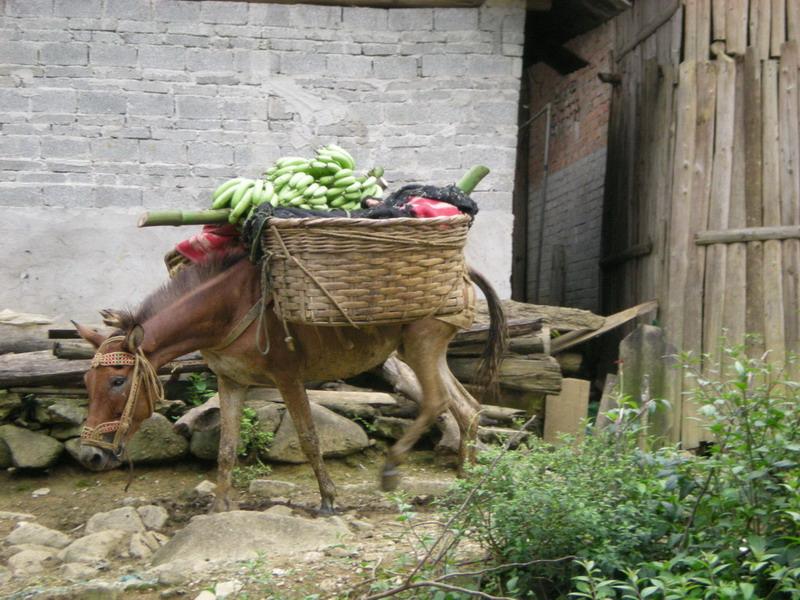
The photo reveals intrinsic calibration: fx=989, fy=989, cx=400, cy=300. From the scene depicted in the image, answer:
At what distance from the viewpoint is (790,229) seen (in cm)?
729

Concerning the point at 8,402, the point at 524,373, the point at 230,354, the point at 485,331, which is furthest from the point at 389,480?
the point at 8,402

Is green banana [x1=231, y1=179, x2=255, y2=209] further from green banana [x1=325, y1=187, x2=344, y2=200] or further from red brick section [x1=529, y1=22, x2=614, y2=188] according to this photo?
red brick section [x1=529, y1=22, x2=614, y2=188]

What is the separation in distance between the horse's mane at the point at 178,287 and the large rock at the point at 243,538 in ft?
3.75

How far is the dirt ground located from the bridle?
62cm

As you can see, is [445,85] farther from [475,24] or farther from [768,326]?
[768,326]

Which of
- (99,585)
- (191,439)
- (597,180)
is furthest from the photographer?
(597,180)

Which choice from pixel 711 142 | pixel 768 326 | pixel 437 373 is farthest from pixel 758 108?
pixel 437 373

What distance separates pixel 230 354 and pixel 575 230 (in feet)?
20.8

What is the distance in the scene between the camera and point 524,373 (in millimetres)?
7578

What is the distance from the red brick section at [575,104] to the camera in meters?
10.5

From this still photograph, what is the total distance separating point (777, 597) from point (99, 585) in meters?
2.70

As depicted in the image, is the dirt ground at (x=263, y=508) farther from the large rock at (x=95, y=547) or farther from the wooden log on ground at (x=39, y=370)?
the wooden log on ground at (x=39, y=370)

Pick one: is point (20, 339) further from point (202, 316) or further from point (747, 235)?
point (747, 235)

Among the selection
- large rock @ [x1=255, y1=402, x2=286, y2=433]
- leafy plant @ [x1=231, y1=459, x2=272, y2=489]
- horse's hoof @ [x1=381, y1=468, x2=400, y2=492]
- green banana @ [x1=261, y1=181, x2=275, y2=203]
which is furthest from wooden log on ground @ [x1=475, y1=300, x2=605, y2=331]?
green banana @ [x1=261, y1=181, x2=275, y2=203]
